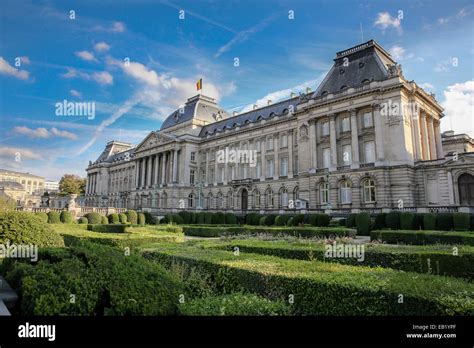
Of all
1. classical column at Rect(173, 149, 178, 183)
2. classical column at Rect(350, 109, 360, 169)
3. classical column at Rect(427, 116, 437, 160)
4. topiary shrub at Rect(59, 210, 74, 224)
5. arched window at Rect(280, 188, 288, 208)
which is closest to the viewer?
topiary shrub at Rect(59, 210, 74, 224)

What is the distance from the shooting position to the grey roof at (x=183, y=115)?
68625 millimetres

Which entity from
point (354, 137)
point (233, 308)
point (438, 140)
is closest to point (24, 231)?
point (233, 308)

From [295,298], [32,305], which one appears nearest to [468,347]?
[295,298]

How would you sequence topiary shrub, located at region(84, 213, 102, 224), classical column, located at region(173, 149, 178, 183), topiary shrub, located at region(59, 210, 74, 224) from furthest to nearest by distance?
1. classical column, located at region(173, 149, 178, 183)
2. topiary shrub, located at region(84, 213, 102, 224)
3. topiary shrub, located at region(59, 210, 74, 224)

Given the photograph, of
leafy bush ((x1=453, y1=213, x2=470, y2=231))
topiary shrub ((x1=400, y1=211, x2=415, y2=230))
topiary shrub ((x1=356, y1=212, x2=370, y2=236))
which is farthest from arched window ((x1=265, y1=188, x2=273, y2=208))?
leafy bush ((x1=453, y1=213, x2=470, y2=231))

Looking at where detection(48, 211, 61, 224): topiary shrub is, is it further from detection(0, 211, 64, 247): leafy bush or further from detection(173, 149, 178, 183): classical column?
detection(173, 149, 178, 183): classical column

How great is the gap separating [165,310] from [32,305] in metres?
1.76

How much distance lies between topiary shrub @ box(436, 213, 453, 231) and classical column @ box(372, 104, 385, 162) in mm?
12955

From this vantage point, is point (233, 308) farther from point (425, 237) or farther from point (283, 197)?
point (283, 197)

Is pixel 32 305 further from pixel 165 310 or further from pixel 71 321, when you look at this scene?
pixel 165 310

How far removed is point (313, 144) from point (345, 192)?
808 cm

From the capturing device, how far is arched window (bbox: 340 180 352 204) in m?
36.8

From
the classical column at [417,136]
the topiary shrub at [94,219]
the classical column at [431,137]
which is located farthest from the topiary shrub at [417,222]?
the topiary shrub at [94,219]

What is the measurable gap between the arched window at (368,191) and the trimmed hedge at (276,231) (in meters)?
16.1
